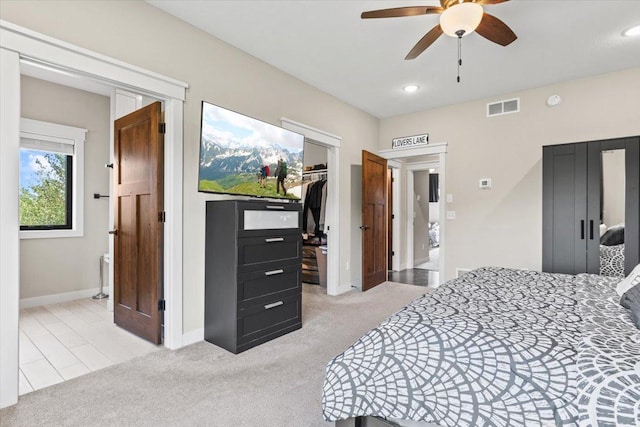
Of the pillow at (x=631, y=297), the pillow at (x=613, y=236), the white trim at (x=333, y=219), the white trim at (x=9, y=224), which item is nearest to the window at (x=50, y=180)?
the white trim at (x=9, y=224)

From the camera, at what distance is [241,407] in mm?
1717

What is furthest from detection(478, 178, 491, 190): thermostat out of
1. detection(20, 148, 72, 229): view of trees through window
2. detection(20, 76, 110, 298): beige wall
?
detection(20, 148, 72, 229): view of trees through window

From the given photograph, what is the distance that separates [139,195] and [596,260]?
14.4 ft

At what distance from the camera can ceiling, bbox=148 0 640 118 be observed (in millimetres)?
2354

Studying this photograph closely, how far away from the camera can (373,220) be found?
465cm

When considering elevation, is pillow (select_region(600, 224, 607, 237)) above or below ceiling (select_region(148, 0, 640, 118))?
below

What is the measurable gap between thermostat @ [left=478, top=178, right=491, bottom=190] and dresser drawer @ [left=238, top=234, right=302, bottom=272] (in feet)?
9.06

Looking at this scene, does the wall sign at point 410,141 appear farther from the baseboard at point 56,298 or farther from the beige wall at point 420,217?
the baseboard at point 56,298

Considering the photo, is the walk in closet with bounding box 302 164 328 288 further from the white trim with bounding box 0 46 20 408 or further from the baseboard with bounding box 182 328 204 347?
the white trim with bounding box 0 46 20 408

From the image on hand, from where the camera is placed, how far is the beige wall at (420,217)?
6.56 metres

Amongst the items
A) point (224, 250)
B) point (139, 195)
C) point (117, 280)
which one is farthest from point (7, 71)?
point (117, 280)

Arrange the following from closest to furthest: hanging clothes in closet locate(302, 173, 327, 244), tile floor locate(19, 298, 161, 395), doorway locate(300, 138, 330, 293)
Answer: tile floor locate(19, 298, 161, 395) → doorway locate(300, 138, 330, 293) → hanging clothes in closet locate(302, 173, 327, 244)

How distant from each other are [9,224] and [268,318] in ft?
5.87

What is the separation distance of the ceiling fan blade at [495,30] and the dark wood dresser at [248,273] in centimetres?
201
